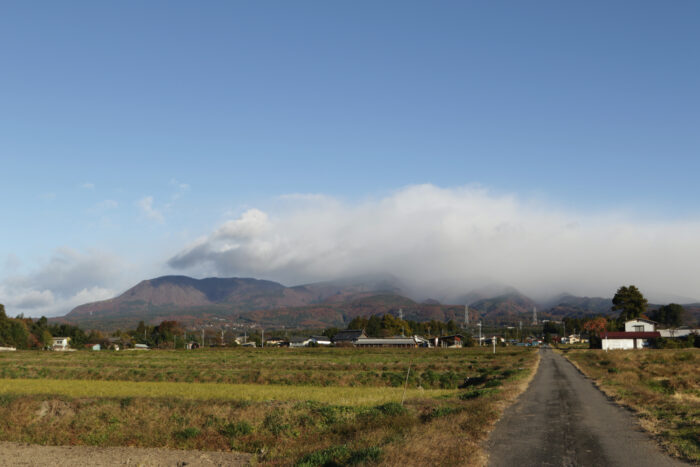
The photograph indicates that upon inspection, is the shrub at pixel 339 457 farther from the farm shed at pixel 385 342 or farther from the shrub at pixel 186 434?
the farm shed at pixel 385 342

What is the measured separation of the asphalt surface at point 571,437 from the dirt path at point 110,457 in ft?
27.7

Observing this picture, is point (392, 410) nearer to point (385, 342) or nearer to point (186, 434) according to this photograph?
point (186, 434)

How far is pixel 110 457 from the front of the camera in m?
18.9

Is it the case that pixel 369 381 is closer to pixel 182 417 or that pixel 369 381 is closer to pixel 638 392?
pixel 638 392

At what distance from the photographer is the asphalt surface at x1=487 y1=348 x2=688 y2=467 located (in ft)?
49.9

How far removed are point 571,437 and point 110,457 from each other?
15.4 meters

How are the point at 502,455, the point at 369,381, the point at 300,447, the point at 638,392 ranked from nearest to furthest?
the point at 502,455, the point at 300,447, the point at 638,392, the point at 369,381

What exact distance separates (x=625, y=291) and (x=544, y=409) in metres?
135

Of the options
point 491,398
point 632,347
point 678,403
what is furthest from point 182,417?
point 632,347

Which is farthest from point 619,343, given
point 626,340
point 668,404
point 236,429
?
point 236,429

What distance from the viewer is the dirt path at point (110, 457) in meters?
17.9

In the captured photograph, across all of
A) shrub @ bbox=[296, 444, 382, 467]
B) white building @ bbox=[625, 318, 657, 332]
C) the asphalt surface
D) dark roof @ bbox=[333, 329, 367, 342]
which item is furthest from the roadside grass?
dark roof @ bbox=[333, 329, 367, 342]

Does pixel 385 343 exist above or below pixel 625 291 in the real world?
below

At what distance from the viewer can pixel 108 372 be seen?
56.8 meters
